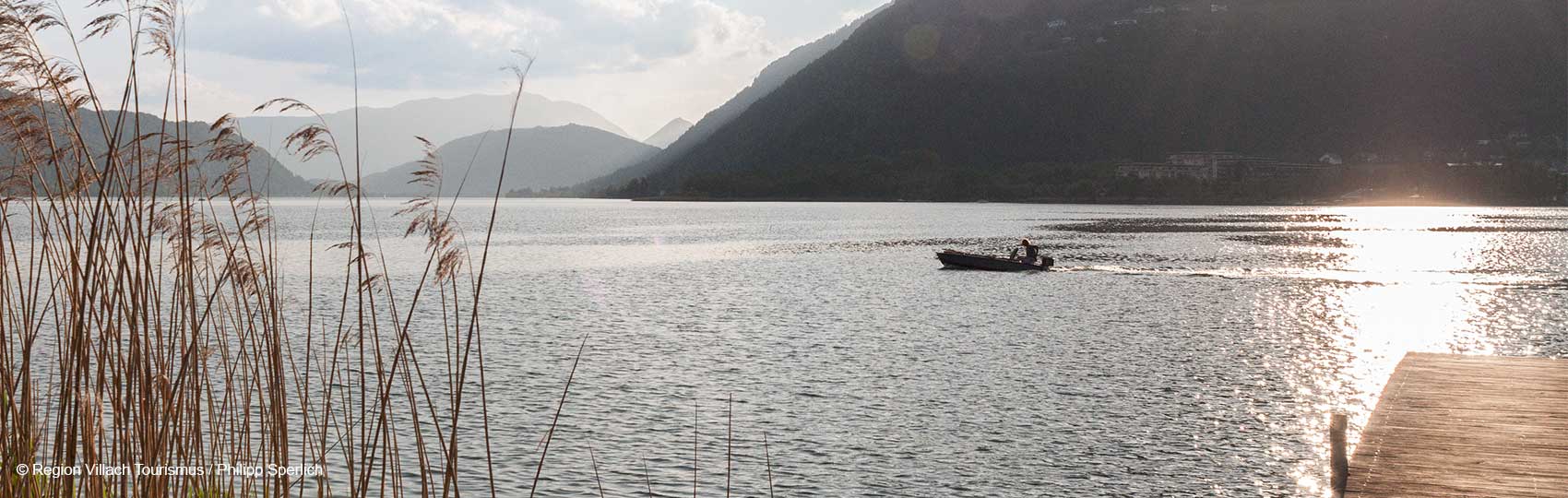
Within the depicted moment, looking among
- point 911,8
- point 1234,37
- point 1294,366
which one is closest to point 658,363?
point 1294,366

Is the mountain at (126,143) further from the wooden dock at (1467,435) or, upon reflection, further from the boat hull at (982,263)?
the boat hull at (982,263)

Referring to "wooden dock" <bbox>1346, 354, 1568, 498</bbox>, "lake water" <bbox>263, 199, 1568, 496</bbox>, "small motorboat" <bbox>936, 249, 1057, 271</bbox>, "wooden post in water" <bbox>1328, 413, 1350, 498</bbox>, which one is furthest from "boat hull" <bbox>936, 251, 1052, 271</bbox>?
"wooden post in water" <bbox>1328, 413, 1350, 498</bbox>

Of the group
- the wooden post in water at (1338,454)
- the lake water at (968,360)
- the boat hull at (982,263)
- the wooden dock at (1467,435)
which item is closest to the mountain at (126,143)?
the lake water at (968,360)

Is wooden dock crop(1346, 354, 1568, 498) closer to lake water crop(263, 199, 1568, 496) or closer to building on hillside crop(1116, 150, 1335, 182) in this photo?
lake water crop(263, 199, 1568, 496)

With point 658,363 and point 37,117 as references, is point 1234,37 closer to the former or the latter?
point 658,363

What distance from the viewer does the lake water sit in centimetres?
1084

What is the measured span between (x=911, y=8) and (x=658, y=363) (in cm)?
16232

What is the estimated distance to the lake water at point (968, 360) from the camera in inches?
427

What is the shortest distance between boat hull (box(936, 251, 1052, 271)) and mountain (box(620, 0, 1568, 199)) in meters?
100

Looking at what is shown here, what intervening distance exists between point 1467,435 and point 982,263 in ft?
109

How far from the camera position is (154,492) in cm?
335

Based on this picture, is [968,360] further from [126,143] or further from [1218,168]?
[1218,168]

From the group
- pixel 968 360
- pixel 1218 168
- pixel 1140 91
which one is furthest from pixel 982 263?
pixel 1140 91

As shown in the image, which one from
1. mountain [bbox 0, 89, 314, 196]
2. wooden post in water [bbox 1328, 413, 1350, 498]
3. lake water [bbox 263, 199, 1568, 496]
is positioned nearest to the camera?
mountain [bbox 0, 89, 314, 196]
